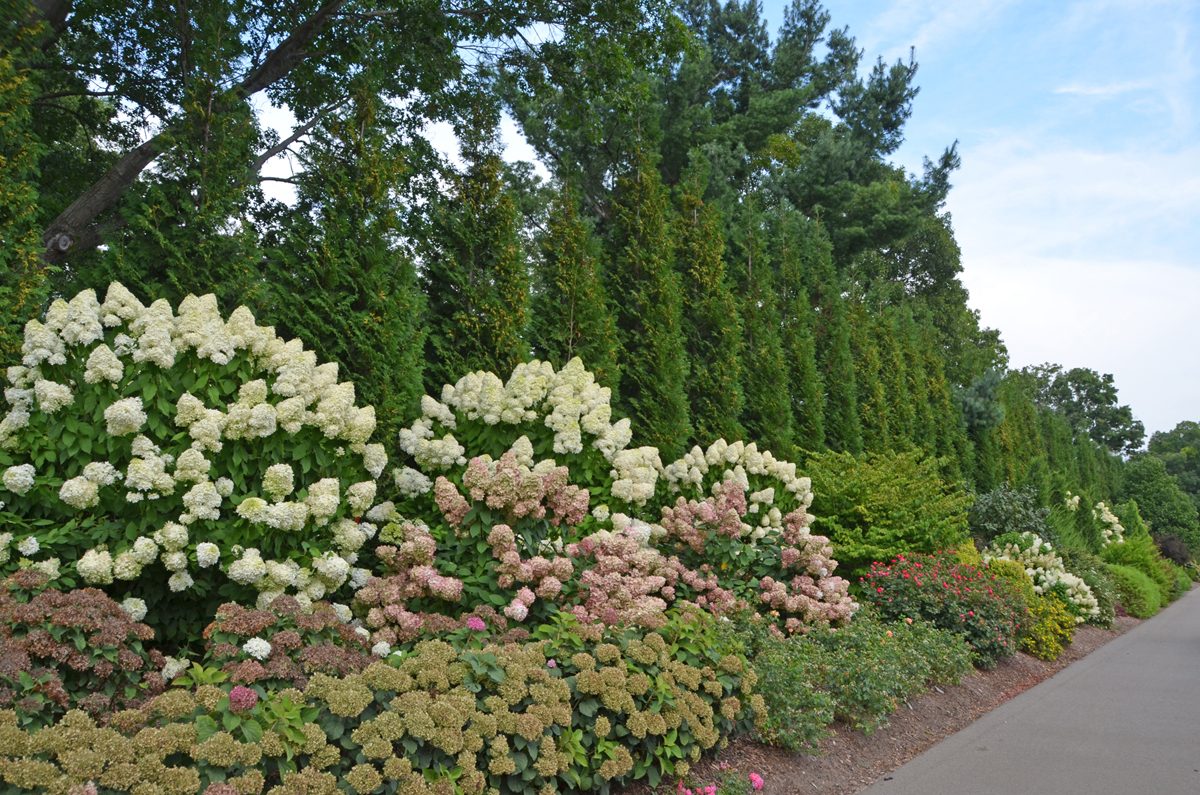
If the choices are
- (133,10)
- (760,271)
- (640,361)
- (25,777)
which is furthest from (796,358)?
(25,777)

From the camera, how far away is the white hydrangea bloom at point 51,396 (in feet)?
13.0

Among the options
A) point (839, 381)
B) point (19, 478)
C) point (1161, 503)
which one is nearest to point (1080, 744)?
point (19, 478)

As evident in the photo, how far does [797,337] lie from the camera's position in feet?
39.7

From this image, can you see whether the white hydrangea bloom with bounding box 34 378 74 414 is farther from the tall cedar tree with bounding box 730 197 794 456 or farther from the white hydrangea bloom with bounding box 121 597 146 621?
the tall cedar tree with bounding box 730 197 794 456

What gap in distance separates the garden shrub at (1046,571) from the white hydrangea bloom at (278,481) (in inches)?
368

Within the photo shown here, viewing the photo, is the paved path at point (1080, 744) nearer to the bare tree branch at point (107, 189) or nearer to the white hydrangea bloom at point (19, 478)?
the white hydrangea bloom at point (19, 478)

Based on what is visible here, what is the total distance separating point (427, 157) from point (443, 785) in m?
7.98

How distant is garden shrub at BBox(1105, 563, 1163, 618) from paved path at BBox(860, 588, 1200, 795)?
20.5 feet

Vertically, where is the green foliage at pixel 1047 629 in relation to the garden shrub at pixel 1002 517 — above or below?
below

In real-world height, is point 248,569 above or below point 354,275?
below

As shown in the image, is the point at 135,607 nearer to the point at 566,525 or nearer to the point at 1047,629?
the point at 566,525

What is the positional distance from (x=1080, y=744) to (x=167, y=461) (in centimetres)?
597

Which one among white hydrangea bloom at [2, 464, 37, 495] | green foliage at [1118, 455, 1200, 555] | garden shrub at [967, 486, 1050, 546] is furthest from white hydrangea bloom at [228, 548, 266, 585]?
green foliage at [1118, 455, 1200, 555]

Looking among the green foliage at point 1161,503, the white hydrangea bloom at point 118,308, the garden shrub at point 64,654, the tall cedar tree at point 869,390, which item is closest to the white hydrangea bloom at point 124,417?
the white hydrangea bloom at point 118,308
